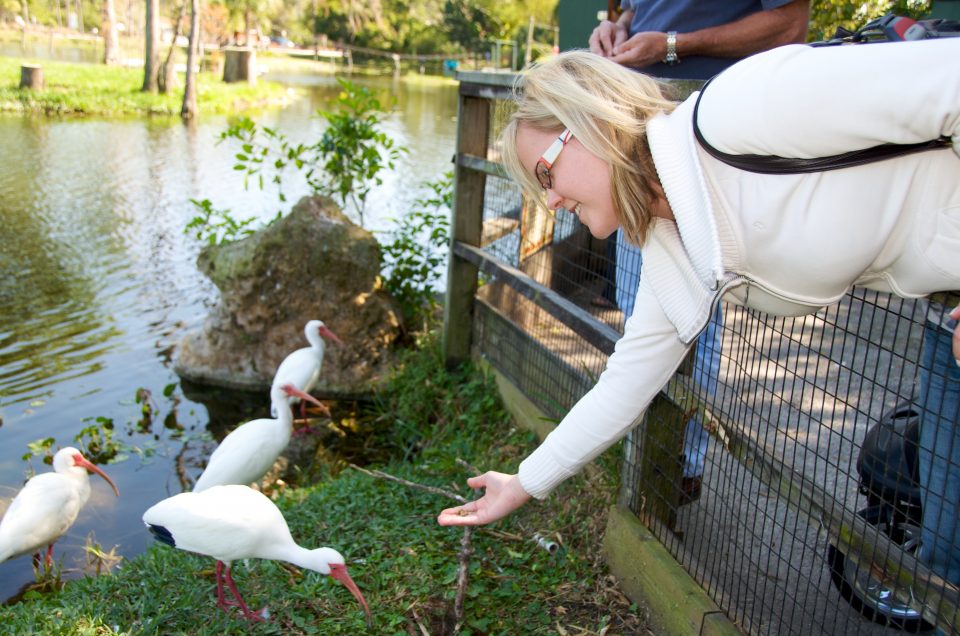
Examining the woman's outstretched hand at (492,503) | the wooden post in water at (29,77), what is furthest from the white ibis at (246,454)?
the wooden post in water at (29,77)

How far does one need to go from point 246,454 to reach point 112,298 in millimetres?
4263

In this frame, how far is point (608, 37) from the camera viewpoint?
3512 mm

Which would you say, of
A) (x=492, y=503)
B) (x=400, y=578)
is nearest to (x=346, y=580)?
(x=400, y=578)

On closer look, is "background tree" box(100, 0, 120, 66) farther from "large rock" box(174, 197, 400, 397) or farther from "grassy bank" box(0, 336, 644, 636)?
"grassy bank" box(0, 336, 644, 636)

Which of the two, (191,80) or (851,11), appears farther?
(191,80)

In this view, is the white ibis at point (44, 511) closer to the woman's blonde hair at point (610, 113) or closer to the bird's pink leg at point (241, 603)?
the bird's pink leg at point (241, 603)

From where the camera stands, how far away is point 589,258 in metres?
4.43

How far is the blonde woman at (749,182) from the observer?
150 centimetres

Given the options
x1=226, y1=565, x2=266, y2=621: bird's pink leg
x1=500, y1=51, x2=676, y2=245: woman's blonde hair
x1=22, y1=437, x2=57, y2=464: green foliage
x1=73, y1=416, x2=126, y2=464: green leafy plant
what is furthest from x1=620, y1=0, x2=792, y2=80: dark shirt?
x1=22, y1=437, x2=57, y2=464: green foliage

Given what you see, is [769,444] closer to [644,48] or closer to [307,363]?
[644,48]

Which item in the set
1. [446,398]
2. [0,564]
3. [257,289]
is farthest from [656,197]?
[257,289]

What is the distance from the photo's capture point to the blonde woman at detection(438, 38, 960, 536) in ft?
4.94

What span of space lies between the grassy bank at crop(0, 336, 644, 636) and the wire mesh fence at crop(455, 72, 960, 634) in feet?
1.17

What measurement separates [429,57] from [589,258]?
44477 mm
